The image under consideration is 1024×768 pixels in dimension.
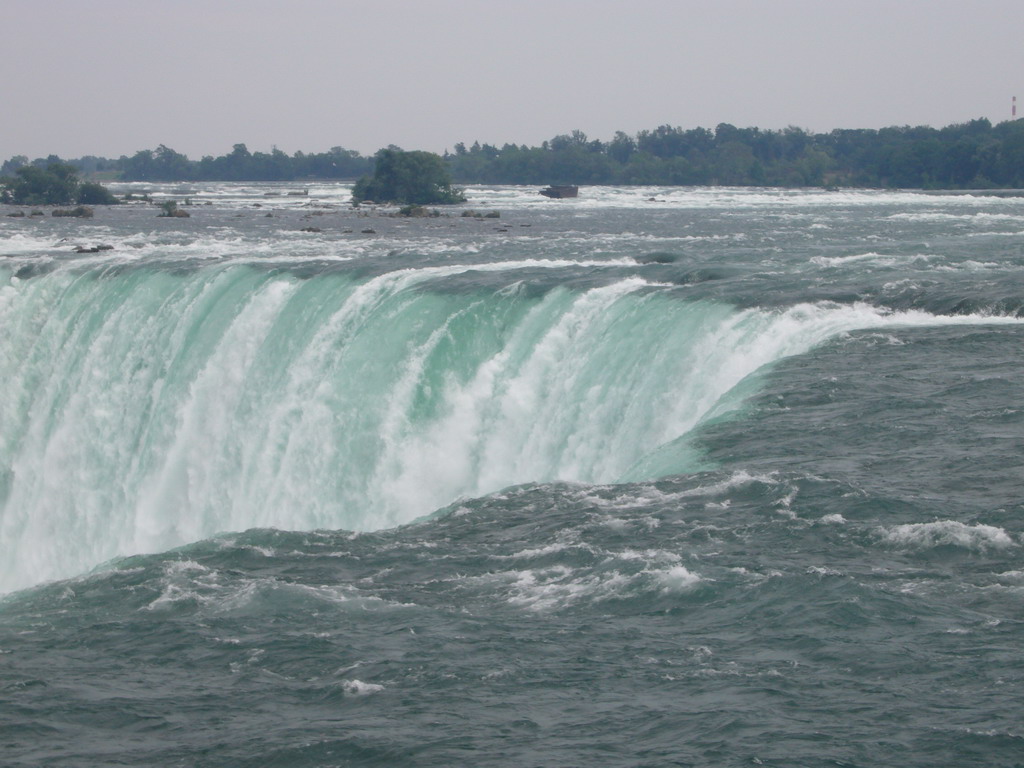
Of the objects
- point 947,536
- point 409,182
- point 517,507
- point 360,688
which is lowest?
point 360,688

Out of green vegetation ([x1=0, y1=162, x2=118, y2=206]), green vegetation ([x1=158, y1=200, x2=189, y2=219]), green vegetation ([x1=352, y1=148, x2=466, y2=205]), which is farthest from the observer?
green vegetation ([x1=352, y1=148, x2=466, y2=205])

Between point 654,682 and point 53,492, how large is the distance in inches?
923

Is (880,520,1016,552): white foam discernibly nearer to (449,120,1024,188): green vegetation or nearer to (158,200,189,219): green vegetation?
(158,200,189,219): green vegetation

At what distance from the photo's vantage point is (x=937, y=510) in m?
15.5

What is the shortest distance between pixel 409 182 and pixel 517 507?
82907 mm

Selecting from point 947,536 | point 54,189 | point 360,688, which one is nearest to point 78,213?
point 54,189

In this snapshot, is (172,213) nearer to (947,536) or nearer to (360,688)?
(947,536)

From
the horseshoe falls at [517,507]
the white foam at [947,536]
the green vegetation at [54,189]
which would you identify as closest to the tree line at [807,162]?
the green vegetation at [54,189]

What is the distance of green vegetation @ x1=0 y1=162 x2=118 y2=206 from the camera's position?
315ft

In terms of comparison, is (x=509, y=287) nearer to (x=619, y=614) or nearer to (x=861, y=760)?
(x=619, y=614)

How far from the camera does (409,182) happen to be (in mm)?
99062

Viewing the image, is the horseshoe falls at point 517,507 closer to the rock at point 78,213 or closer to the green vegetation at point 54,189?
the rock at point 78,213

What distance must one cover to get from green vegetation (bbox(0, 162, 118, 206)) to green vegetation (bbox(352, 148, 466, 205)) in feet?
60.9

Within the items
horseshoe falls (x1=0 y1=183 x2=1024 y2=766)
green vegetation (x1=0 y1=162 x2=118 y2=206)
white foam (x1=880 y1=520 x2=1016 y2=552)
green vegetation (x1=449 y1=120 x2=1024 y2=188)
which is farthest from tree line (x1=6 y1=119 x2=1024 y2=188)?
white foam (x1=880 y1=520 x2=1016 y2=552)
